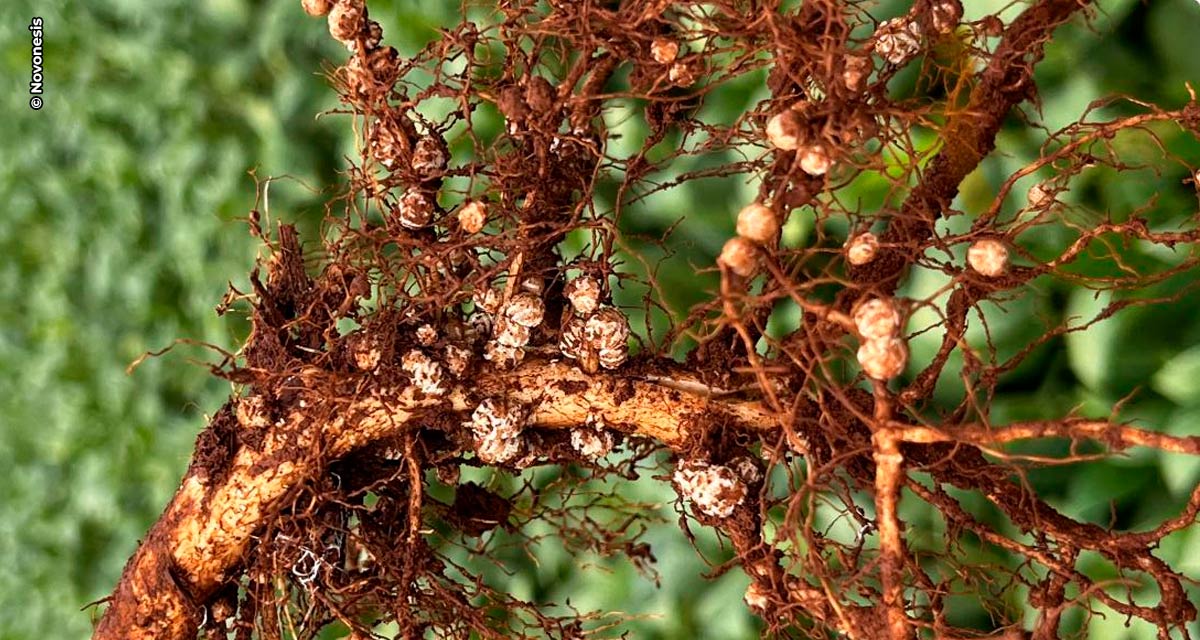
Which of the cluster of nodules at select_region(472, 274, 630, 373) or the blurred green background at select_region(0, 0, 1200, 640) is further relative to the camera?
the blurred green background at select_region(0, 0, 1200, 640)

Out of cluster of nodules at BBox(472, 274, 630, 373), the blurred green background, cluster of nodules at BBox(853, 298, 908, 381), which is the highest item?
the blurred green background

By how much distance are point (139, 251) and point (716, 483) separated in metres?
0.88

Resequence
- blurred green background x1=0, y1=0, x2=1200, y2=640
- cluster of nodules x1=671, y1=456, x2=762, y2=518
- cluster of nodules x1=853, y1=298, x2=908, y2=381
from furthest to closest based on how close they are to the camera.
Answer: blurred green background x1=0, y1=0, x2=1200, y2=640
cluster of nodules x1=671, y1=456, x2=762, y2=518
cluster of nodules x1=853, y1=298, x2=908, y2=381

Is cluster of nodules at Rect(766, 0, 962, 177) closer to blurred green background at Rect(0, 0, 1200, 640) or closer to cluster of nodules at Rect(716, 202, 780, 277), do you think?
cluster of nodules at Rect(716, 202, 780, 277)

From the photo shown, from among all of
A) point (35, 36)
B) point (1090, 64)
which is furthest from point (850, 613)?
point (35, 36)

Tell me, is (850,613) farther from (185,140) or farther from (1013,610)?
(185,140)

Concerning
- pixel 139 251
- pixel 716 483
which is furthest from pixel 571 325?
pixel 139 251

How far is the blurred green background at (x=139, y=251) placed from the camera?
0.98m

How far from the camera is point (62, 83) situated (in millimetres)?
1277

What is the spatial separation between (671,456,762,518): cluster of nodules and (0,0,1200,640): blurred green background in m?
0.28

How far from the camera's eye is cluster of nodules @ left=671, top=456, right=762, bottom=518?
61 cm

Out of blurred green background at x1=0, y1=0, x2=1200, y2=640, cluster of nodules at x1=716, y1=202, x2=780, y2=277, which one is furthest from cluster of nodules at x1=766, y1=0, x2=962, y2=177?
blurred green background at x1=0, y1=0, x2=1200, y2=640

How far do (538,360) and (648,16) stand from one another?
211mm

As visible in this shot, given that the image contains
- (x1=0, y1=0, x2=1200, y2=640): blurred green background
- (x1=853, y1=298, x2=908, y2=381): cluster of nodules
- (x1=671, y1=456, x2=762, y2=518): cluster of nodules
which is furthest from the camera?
(x1=0, y1=0, x2=1200, y2=640): blurred green background
